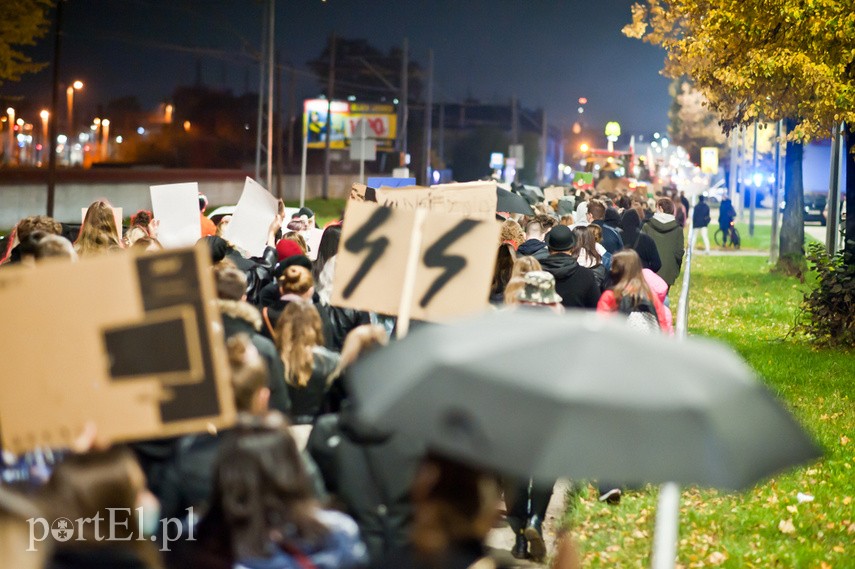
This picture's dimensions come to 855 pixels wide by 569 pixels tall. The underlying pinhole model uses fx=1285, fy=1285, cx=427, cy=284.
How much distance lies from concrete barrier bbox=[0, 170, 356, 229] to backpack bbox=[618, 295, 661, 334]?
99.9 feet

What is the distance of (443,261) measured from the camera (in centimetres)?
628

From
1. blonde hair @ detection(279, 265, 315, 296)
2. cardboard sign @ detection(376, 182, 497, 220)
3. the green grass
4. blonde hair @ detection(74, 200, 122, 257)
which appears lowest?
blonde hair @ detection(279, 265, 315, 296)

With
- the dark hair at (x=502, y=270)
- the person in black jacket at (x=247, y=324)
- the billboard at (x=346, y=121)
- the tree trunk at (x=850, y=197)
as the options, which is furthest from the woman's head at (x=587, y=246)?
the billboard at (x=346, y=121)

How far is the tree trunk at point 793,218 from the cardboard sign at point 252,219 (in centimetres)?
2072

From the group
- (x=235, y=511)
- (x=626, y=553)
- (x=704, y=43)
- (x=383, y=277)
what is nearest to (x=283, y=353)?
(x=383, y=277)

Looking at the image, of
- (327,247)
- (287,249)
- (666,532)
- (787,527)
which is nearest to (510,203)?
(287,249)

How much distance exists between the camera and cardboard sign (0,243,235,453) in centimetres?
424

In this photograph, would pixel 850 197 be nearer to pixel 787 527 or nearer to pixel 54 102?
pixel 787 527

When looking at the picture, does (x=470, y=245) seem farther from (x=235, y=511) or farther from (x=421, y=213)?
(x=235, y=511)

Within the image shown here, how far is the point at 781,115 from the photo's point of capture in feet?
63.8

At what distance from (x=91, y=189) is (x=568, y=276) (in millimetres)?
39577

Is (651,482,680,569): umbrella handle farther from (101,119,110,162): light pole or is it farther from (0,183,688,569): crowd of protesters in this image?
(101,119,110,162): light pole

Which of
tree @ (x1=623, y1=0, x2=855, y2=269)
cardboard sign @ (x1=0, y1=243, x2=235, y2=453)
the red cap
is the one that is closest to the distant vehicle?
tree @ (x1=623, y1=0, x2=855, y2=269)

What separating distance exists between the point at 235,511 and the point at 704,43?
16277mm
